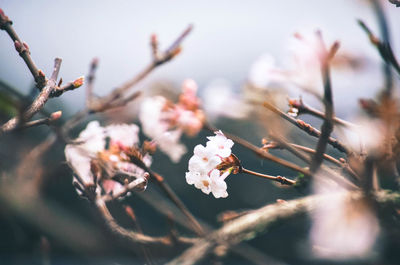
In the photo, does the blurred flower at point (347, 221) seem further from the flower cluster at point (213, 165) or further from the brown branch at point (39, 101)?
the brown branch at point (39, 101)

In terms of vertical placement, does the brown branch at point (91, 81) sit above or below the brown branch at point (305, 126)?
above

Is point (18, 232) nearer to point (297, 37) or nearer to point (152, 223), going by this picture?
point (297, 37)

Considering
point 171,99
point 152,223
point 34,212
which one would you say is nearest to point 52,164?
point 34,212

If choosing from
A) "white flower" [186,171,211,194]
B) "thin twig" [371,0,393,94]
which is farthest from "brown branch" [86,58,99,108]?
"thin twig" [371,0,393,94]

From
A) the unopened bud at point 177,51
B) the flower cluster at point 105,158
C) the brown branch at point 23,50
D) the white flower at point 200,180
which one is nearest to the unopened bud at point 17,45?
the brown branch at point 23,50

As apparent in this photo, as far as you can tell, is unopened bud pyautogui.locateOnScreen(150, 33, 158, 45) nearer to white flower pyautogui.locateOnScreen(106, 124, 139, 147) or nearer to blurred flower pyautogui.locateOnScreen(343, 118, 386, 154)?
white flower pyautogui.locateOnScreen(106, 124, 139, 147)

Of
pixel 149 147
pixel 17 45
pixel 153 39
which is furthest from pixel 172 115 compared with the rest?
pixel 17 45
